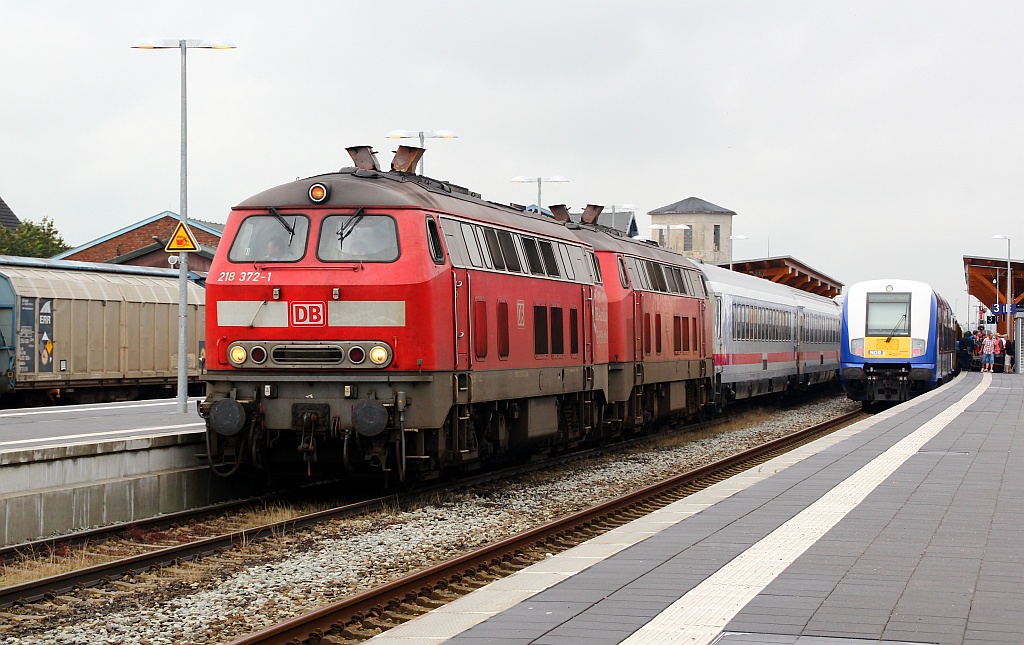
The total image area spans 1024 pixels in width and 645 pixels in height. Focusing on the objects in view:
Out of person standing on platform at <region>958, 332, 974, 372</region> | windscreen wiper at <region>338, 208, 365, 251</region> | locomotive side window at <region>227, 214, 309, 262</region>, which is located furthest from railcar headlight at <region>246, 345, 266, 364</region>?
person standing on platform at <region>958, 332, 974, 372</region>

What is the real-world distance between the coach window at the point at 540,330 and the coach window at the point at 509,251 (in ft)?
2.39

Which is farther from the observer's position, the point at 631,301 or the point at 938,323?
the point at 938,323

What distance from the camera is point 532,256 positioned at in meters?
17.2

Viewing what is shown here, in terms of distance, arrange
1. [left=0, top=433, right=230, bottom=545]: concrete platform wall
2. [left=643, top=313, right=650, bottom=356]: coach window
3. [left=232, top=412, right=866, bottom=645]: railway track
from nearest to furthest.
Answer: [left=232, top=412, right=866, bottom=645]: railway track
[left=0, top=433, right=230, bottom=545]: concrete platform wall
[left=643, top=313, right=650, bottom=356]: coach window

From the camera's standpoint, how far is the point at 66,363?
95.3 feet

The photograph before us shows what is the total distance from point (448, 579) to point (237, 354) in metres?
4.94

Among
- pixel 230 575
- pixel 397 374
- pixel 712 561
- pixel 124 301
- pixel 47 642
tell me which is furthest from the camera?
pixel 124 301

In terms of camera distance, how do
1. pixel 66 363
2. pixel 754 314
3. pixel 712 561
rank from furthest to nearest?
pixel 754 314 → pixel 66 363 → pixel 712 561

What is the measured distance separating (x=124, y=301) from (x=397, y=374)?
63.9ft

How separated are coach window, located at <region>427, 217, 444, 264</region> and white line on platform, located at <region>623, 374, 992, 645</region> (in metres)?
4.84

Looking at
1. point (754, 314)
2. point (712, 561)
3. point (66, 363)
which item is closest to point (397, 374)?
point (712, 561)

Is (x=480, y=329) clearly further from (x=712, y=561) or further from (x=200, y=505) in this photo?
(x=712, y=561)

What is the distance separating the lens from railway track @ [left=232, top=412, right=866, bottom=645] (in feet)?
26.9

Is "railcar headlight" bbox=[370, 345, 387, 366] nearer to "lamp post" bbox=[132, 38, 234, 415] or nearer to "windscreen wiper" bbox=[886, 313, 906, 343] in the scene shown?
"lamp post" bbox=[132, 38, 234, 415]
